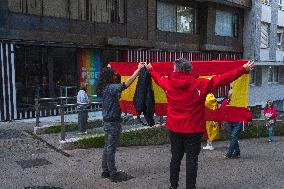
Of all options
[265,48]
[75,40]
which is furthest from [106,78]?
[265,48]

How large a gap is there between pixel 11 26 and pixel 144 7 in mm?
6890

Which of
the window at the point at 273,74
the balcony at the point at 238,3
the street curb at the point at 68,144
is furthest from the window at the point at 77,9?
the window at the point at 273,74

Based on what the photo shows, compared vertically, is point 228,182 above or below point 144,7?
below

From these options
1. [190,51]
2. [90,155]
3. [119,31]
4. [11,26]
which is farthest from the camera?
[190,51]

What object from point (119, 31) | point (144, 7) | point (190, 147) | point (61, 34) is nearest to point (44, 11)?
point (61, 34)

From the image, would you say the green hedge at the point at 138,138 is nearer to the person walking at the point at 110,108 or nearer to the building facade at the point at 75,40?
the person walking at the point at 110,108

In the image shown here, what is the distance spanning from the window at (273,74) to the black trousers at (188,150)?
1040 inches

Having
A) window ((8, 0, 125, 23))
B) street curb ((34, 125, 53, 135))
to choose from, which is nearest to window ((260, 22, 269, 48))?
window ((8, 0, 125, 23))

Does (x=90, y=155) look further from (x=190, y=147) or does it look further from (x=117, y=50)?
(x=117, y=50)

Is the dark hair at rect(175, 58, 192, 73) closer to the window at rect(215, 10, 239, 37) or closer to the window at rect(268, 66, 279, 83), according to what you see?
the window at rect(215, 10, 239, 37)

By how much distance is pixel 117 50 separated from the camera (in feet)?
57.3

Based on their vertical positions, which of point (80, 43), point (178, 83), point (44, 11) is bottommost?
point (178, 83)

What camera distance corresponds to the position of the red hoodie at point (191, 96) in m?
5.10

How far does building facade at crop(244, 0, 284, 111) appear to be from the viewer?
A: 86.0 feet
